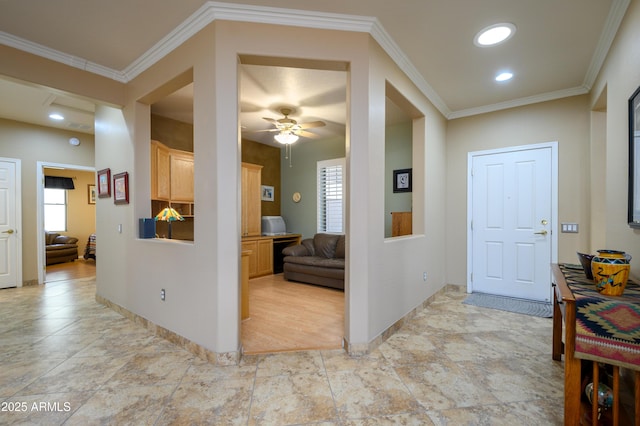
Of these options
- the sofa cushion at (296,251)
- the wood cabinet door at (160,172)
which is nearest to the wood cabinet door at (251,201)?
the sofa cushion at (296,251)

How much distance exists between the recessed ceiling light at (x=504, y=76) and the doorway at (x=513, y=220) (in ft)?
3.43

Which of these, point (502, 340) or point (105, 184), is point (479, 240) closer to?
point (502, 340)

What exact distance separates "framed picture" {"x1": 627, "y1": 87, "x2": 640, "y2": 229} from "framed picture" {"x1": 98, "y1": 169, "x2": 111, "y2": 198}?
15.8 feet

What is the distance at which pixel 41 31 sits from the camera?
93.5 inches

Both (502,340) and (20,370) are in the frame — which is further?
(502,340)

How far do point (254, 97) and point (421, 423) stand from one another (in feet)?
12.2

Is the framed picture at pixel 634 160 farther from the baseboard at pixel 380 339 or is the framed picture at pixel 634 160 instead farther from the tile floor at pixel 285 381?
the baseboard at pixel 380 339

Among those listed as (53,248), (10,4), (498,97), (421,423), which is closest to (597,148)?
(498,97)

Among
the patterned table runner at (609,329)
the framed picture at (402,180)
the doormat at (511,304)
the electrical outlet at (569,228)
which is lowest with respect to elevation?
the doormat at (511,304)

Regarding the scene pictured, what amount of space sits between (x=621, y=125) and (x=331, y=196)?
14.1 ft

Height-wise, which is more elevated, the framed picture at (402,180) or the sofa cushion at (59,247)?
the framed picture at (402,180)

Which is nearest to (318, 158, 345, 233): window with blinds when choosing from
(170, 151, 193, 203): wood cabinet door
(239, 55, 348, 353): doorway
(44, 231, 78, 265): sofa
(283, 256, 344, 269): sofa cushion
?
(239, 55, 348, 353): doorway

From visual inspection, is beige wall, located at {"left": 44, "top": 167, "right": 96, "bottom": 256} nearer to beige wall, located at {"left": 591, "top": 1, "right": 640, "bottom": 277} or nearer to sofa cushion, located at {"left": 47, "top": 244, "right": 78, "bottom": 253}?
sofa cushion, located at {"left": 47, "top": 244, "right": 78, "bottom": 253}

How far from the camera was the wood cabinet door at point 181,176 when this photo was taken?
4219mm
